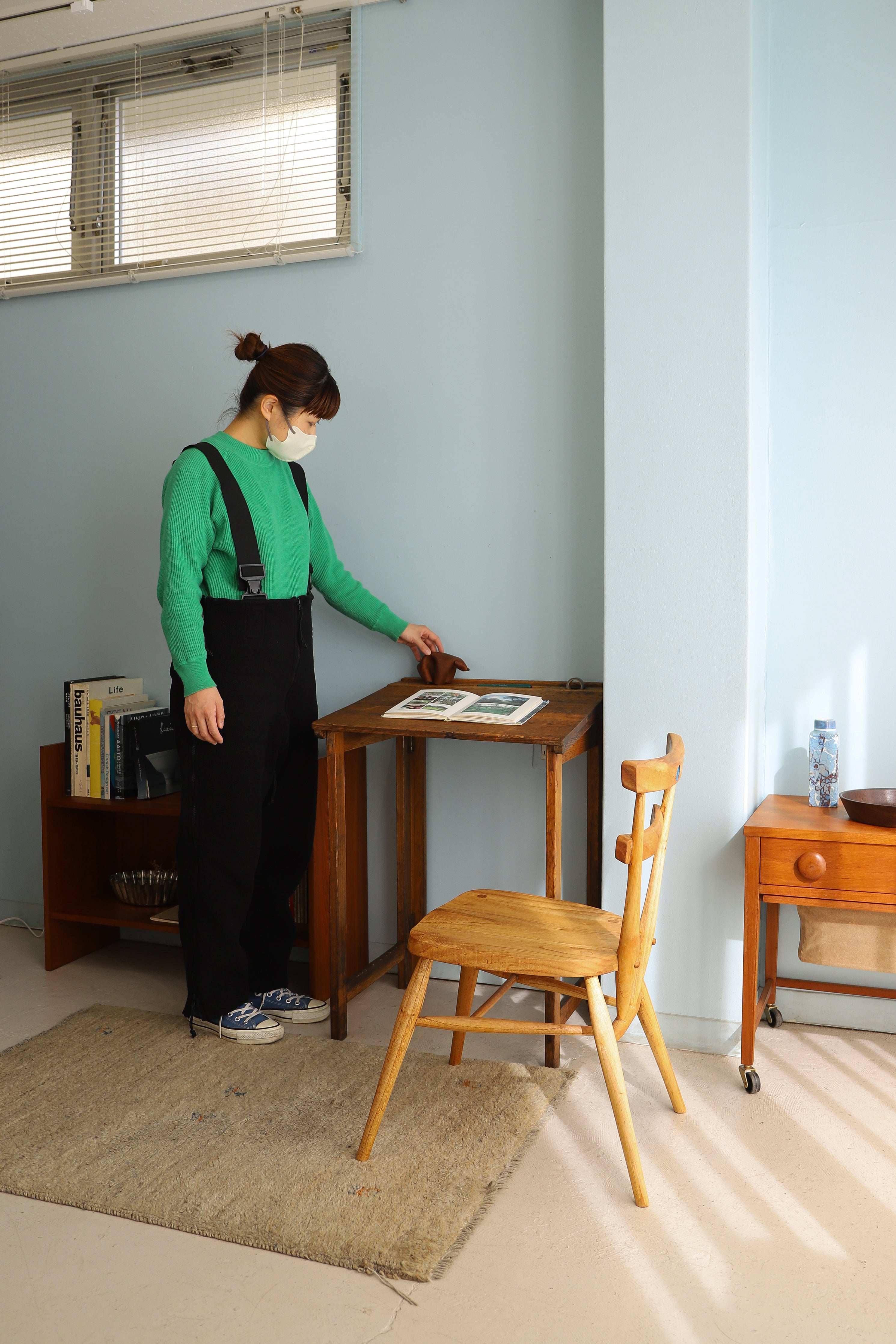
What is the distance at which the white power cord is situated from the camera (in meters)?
3.28

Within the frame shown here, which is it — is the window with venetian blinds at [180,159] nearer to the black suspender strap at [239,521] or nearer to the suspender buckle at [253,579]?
the black suspender strap at [239,521]

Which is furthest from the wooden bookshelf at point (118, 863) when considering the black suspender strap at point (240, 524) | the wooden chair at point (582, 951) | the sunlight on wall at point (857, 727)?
the sunlight on wall at point (857, 727)

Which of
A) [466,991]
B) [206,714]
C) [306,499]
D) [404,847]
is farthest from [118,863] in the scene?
[466,991]

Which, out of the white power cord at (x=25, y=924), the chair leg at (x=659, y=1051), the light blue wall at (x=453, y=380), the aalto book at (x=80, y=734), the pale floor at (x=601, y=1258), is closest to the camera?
the pale floor at (x=601, y=1258)

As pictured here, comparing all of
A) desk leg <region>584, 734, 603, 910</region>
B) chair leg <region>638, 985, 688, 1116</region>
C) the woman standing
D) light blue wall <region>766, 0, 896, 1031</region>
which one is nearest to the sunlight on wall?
light blue wall <region>766, 0, 896, 1031</region>

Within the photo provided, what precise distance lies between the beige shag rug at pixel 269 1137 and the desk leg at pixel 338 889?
8 cm

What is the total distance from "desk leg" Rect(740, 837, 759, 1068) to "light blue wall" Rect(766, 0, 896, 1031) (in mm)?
401

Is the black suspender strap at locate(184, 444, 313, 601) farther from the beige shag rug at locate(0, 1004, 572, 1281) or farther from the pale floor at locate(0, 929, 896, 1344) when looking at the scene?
the pale floor at locate(0, 929, 896, 1344)

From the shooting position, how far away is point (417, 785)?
2.82 m

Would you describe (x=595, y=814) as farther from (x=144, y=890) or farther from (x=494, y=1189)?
(x=144, y=890)

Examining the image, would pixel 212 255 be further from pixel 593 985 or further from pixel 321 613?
pixel 593 985

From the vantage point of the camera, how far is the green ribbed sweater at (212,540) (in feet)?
7.48

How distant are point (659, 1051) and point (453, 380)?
5.83 ft

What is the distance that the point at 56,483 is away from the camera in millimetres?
3258
